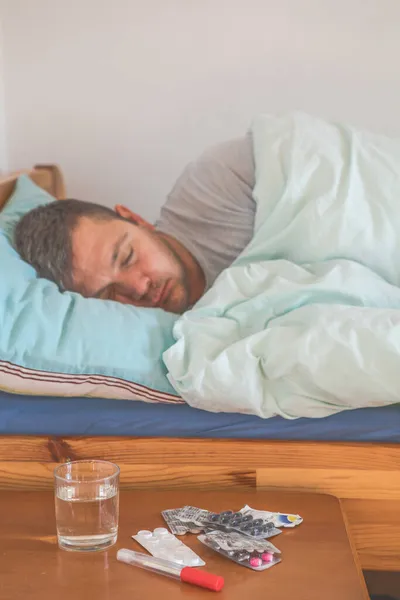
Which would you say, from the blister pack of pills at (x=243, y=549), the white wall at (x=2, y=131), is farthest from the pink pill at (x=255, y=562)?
the white wall at (x=2, y=131)

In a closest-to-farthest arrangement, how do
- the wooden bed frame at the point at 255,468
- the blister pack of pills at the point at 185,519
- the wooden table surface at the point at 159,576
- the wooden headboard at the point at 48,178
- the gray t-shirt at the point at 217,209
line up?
the wooden table surface at the point at 159,576 → the blister pack of pills at the point at 185,519 → the wooden bed frame at the point at 255,468 → the gray t-shirt at the point at 217,209 → the wooden headboard at the point at 48,178

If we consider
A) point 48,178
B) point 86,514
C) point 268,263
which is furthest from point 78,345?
point 48,178

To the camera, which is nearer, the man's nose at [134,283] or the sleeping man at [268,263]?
the sleeping man at [268,263]

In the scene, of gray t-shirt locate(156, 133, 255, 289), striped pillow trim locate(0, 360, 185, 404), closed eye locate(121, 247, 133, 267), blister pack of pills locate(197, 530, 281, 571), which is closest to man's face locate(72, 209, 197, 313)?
closed eye locate(121, 247, 133, 267)

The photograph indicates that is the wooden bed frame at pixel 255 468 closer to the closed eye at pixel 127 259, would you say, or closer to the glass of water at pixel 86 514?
the glass of water at pixel 86 514

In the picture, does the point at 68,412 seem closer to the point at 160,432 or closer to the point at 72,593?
the point at 160,432

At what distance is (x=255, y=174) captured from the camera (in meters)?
1.34

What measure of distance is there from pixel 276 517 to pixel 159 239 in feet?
2.23

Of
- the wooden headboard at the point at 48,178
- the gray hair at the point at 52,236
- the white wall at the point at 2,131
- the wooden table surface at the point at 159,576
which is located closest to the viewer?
the wooden table surface at the point at 159,576

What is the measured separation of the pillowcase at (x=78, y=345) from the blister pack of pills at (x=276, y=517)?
19 centimetres

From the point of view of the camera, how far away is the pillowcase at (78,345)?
0.96 m

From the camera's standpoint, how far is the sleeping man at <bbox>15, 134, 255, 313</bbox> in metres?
1.26

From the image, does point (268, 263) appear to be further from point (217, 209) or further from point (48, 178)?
point (48, 178)

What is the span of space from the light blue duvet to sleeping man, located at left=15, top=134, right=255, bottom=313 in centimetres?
10
